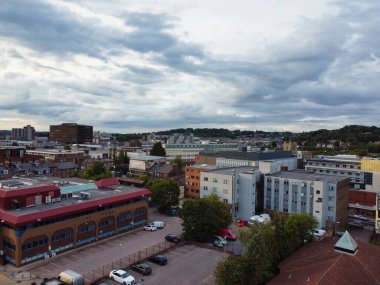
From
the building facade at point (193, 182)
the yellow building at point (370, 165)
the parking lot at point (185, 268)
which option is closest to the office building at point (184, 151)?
the building facade at point (193, 182)

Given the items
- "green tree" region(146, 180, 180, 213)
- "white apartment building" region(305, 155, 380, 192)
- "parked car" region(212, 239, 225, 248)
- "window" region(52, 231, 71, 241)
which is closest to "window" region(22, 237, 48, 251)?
"window" region(52, 231, 71, 241)

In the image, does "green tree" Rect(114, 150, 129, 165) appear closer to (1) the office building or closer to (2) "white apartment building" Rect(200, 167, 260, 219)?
(1) the office building

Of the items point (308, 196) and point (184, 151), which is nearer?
point (308, 196)

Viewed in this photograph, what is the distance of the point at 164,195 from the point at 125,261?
21.1m

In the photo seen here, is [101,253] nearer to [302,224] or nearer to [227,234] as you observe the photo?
[227,234]

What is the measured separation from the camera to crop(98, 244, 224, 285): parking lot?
105 ft

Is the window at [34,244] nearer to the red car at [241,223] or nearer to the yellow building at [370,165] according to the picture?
the red car at [241,223]

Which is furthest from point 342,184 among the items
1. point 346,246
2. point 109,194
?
point 109,194

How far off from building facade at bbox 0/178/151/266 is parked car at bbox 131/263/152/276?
10.2m

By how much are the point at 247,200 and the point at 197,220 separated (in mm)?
16826

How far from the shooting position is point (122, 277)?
31297 millimetres

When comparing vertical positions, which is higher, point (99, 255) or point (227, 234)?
point (227, 234)

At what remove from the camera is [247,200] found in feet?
185

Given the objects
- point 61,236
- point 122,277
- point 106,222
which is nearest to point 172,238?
point 106,222
